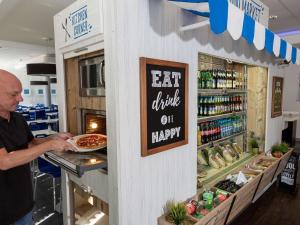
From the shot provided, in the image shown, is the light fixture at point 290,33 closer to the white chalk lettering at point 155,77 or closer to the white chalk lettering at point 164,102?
the white chalk lettering at point 164,102

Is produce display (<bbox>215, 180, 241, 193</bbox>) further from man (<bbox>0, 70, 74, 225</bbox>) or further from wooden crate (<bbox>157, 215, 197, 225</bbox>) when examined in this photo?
man (<bbox>0, 70, 74, 225</bbox>)

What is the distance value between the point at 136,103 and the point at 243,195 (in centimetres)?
173

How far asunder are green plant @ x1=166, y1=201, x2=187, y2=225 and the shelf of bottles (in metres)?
0.99

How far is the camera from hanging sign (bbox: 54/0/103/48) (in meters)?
1.66

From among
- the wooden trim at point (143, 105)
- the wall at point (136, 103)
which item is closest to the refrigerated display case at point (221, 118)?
the wall at point (136, 103)

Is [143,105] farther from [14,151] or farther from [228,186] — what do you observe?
[228,186]

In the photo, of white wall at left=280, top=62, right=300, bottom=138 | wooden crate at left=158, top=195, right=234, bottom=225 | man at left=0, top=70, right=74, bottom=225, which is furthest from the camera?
white wall at left=280, top=62, right=300, bottom=138

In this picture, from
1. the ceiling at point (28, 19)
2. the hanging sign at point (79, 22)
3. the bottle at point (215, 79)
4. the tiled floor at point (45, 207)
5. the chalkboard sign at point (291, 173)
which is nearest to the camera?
the hanging sign at point (79, 22)

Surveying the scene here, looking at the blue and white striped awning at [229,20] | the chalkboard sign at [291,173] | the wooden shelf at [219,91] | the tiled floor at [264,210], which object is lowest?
the tiled floor at [264,210]

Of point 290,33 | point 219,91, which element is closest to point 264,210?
point 219,91

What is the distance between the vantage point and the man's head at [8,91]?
162 cm

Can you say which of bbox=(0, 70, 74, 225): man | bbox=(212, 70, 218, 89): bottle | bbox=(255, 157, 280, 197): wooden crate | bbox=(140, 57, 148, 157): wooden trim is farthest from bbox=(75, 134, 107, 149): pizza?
bbox=(255, 157, 280, 197): wooden crate

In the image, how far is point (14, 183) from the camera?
5.58 ft

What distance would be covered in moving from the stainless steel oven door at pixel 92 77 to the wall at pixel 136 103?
1.27ft
